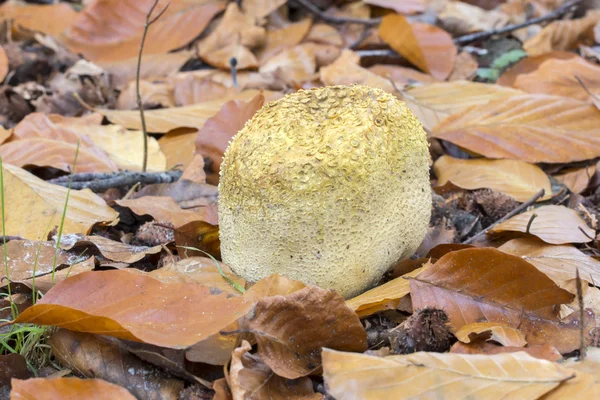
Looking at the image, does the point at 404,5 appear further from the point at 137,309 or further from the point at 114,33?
the point at 137,309

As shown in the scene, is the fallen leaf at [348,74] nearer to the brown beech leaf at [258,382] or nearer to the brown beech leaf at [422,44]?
the brown beech leaf at [422,44]

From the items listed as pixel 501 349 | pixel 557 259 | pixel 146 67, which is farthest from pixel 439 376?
pixel 146 67

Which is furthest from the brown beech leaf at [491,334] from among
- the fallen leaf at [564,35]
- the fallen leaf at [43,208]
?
the fallen leaf at [564,35]

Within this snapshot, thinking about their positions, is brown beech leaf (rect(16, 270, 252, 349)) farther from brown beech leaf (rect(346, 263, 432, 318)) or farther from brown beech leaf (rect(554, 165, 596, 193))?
brown beech leaf (rect(554, 165, 596, 193))

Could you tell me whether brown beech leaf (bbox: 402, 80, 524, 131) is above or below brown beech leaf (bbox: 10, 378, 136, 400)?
above

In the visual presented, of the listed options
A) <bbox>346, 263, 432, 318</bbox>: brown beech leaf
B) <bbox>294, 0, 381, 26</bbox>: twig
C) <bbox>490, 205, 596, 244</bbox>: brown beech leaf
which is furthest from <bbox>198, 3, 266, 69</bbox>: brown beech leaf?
<bbox>346, 263, 432, 318</bbox>: brown beech leaf

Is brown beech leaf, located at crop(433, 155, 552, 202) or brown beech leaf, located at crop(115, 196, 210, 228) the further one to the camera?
brown beech leaf, located at crop(433, 155, 552, 202)

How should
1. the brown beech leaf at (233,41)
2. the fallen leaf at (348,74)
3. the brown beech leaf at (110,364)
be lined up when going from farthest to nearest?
the brown beech leaf at (233,41) → the fallen leaf at (348,74) → the brown beech leaf at (110,364)
